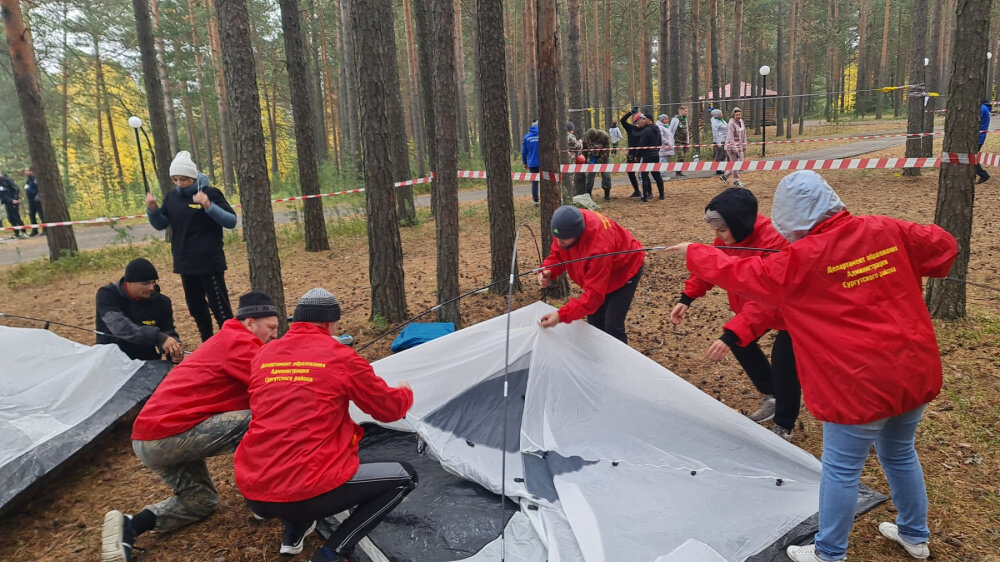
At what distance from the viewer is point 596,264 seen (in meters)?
3.79

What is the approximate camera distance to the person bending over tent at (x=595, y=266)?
3.64m

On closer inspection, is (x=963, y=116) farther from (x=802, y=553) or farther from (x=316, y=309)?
(x=316, y=309)

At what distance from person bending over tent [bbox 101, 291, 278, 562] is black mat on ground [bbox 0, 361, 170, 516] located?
2.08ft

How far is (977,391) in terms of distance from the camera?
3730 mm

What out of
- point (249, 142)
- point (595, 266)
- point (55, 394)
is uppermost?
point (249, 142)

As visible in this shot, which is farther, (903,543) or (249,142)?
(249,142)

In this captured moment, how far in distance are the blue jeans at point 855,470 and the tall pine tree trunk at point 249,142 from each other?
4.45 metres

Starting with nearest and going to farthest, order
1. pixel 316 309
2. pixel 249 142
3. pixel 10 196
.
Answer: pixel 316 309 → pixel 249 142 → pixel 10 196

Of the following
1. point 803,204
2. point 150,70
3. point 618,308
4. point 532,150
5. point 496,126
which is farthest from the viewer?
point 532,150

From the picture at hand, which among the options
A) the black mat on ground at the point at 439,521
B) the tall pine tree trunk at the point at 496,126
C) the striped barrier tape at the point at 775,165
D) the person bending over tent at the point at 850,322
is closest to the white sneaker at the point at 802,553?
the person bending over tent at the point at 850,322

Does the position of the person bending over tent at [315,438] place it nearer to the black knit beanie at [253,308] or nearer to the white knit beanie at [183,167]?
the black knit beanie at [253,308]

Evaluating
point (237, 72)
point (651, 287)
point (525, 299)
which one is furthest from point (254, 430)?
point (651, 287)

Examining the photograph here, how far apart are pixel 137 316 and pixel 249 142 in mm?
1667

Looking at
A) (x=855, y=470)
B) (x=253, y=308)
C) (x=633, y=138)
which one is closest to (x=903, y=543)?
(x=855, y=470)
